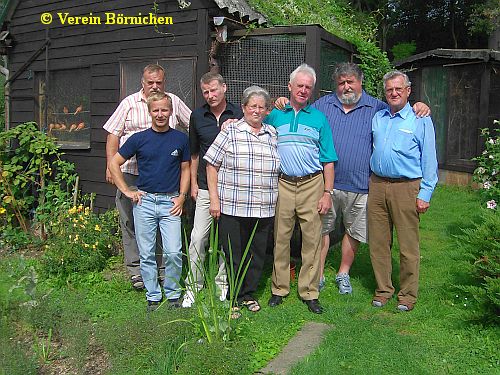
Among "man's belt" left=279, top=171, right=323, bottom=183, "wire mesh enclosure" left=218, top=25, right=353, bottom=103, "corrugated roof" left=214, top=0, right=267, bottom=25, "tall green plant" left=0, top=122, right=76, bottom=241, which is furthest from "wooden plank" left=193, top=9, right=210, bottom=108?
"tall green plant" left=0, top=122, right=76, bottom=241

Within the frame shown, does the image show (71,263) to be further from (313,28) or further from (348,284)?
(313,28)

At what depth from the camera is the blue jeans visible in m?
4.05

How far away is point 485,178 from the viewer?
6.42 m

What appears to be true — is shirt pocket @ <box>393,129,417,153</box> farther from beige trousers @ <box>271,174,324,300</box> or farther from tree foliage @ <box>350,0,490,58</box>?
tree foliage @ <box>350,0,490,58</box>

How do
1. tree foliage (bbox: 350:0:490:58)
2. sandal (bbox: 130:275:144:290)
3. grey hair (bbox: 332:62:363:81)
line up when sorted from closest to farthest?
1. grey hair (bbox: 332:62:363:81)
2. sandal (bbox: 130:275:144:290)
3. tree foliage (bbox: 350:0:490:58)

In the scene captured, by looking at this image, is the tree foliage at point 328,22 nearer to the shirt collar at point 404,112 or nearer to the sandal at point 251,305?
the shirt collar at point 404,112

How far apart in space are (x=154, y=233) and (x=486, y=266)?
252 cm

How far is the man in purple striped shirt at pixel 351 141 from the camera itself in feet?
13.8

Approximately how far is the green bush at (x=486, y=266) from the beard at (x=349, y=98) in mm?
1362

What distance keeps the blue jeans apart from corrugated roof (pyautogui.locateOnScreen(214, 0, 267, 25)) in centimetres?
239

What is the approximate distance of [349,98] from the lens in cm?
423

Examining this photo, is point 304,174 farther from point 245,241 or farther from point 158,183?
point 158,183

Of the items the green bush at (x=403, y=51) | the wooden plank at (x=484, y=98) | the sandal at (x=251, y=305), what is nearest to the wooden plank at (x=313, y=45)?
the sandal at (x=251, y=305)

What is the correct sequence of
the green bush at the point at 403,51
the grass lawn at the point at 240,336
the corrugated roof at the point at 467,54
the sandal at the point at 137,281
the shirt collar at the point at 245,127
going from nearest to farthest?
the grass lawn at the point at 240,336, the shirt collar at the point at 245,127, the sandal at the point at 137,281, the corrugated roof at the point at 467,54, the green bush at the point at 403,51
